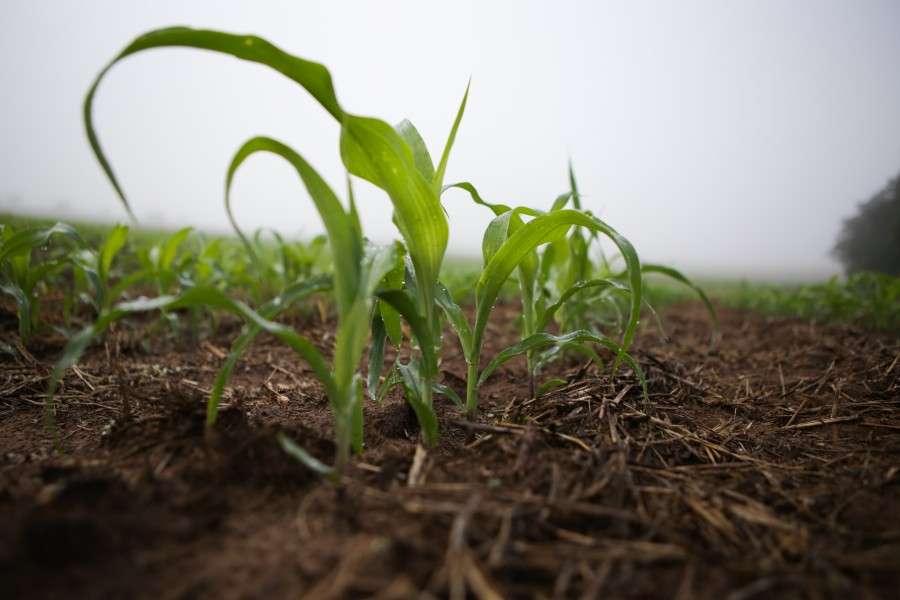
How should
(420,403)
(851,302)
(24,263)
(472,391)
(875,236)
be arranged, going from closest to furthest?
(420,403) < (472,391) < (24,263) < (851,302) < (875,236)

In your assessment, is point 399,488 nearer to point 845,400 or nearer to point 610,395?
point 610,395

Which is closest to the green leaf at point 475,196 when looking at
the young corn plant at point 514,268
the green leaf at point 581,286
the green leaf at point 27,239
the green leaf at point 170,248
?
the young corn plant at point 514,268

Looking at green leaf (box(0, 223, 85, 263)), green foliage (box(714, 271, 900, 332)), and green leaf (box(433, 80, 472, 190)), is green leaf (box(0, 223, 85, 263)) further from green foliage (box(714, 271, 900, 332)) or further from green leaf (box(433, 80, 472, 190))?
green foliage (box(714, 271, 900, 332))

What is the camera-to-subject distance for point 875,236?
7816 millimetres

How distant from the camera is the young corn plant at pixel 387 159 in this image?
658mm

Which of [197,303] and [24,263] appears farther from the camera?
[24,263]

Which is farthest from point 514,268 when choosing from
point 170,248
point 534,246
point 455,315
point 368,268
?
point 170,248

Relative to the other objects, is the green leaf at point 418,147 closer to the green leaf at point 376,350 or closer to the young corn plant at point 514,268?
the young corn plant at point 514,268

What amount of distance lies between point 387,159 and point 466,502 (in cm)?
64

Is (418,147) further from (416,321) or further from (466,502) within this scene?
(466,502)

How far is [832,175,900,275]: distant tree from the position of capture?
23.7 ft

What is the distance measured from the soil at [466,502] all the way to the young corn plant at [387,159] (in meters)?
0.28

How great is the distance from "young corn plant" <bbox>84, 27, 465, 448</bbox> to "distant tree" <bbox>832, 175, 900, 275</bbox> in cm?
941

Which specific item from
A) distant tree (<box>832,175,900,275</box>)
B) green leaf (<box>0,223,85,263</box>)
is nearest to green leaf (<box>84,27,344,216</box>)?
green leaf (<box>0,223,85,263</box>)
